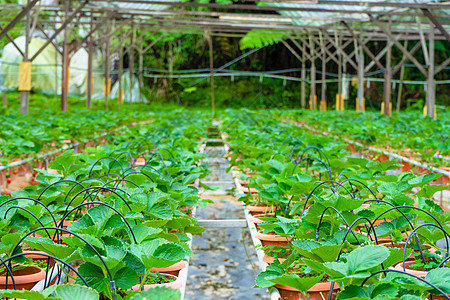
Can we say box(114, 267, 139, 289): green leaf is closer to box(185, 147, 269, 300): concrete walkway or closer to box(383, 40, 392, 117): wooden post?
box(185, 147, 269, 300): concrete walkway

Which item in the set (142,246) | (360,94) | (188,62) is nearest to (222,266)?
(142,246)

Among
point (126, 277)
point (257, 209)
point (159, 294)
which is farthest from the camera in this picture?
point (257, 209)

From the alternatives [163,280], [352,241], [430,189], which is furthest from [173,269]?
[430,189]

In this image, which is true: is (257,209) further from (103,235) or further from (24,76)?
(24,76)

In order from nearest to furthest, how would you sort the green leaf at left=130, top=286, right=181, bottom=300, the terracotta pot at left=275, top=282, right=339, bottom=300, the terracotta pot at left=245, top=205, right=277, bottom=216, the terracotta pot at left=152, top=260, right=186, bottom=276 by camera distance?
the green leaf at left=130, top=286, right=181, bottom=300, the terracotta pot at left=275, top=282, right=339, bottom=300, the terracotta pot at left=152, top=260, right=186, bottom=276, the terracotta pot at left=245, top=205, right=277, bottom=216

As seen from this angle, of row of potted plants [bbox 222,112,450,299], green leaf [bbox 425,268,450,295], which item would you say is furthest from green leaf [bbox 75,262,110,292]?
green leaf [bbox 425,268,450,295]

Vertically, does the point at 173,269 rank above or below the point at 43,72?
below

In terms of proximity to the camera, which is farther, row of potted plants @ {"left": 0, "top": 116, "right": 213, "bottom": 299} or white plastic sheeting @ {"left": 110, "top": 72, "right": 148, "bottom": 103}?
white plastic sheeting @ {"left": 110, "top": 72, "right": 148, "bottom": 103}

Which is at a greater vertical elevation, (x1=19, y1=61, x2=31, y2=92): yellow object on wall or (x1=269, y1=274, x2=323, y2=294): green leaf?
(x1=19, y1=61, x2=31, y2=92): yellow object on wall

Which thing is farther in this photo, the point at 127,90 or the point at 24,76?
the point at 127,90

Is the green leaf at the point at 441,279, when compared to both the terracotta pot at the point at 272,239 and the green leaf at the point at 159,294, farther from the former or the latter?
the terracotta pot at the point at 272,239

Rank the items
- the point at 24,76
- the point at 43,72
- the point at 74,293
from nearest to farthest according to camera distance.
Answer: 1. the point at 74,293
2. the point at 24,76
3. the point at 43,72

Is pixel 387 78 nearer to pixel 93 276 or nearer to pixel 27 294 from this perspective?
pixel 93 276

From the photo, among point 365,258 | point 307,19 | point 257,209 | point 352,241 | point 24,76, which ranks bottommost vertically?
point 257,209
